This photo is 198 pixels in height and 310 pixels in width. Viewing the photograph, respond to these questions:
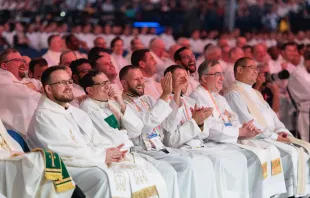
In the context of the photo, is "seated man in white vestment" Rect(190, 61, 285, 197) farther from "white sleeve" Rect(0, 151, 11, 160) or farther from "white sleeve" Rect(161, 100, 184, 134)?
"white sleeve" Rect(0, 151, 11, 160)

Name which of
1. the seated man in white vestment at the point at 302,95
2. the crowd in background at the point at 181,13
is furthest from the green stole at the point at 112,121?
the crowd in background at the point at 181,13

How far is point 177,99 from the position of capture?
8398 millimetres

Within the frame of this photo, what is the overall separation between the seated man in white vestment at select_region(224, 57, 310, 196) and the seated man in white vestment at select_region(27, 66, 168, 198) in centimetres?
235

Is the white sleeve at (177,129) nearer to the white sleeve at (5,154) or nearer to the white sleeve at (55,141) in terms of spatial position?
the white sleeve at (55,141)

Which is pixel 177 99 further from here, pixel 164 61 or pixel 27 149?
pixel 164 61

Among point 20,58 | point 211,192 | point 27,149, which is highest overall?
point 20,58

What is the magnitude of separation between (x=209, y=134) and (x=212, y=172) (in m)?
0.99

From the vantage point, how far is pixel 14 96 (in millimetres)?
8570

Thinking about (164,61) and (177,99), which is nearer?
(177,99)

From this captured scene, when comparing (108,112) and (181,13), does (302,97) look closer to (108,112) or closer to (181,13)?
(108,112)

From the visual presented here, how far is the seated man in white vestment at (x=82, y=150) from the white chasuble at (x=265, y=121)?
2352mm

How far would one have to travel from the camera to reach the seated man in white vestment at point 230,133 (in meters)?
8.73

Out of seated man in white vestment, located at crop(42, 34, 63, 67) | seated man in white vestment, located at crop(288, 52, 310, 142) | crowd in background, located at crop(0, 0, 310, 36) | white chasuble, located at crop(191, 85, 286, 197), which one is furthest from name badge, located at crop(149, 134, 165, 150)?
crowd in background, located at crop(0, 0, 310, 36)

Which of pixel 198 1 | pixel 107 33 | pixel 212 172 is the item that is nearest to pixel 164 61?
pixel 212 172
